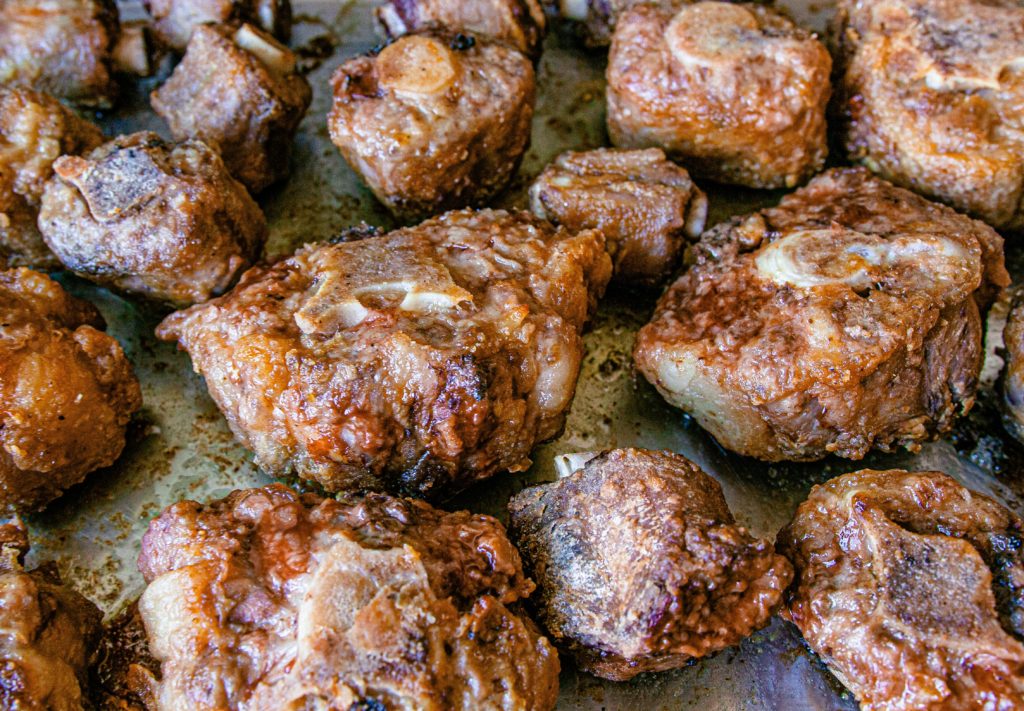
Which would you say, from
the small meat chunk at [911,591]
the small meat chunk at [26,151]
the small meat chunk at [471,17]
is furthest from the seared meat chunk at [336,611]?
the small meat chunk at [471,17]

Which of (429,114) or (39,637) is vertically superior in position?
(429,114)

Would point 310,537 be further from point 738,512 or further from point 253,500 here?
point 738,512

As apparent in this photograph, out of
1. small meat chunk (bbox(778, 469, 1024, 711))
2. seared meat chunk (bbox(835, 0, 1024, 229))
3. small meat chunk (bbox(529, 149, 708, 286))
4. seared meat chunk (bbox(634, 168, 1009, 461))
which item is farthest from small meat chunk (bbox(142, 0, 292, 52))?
small meat chunk (bbox(778, 469, 1024, 711))

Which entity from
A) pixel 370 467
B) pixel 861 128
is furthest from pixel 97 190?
pixel 861 128

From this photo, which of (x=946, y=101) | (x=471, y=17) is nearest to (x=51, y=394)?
(x=471, y=17)

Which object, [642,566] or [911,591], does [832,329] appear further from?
[642,566]

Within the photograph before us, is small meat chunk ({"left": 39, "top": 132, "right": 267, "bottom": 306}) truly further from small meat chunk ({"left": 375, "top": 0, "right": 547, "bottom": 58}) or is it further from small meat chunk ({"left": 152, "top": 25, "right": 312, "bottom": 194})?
small meat chunk ({"left": 375, "top": 0, "right": 547, "bottom": 58})
